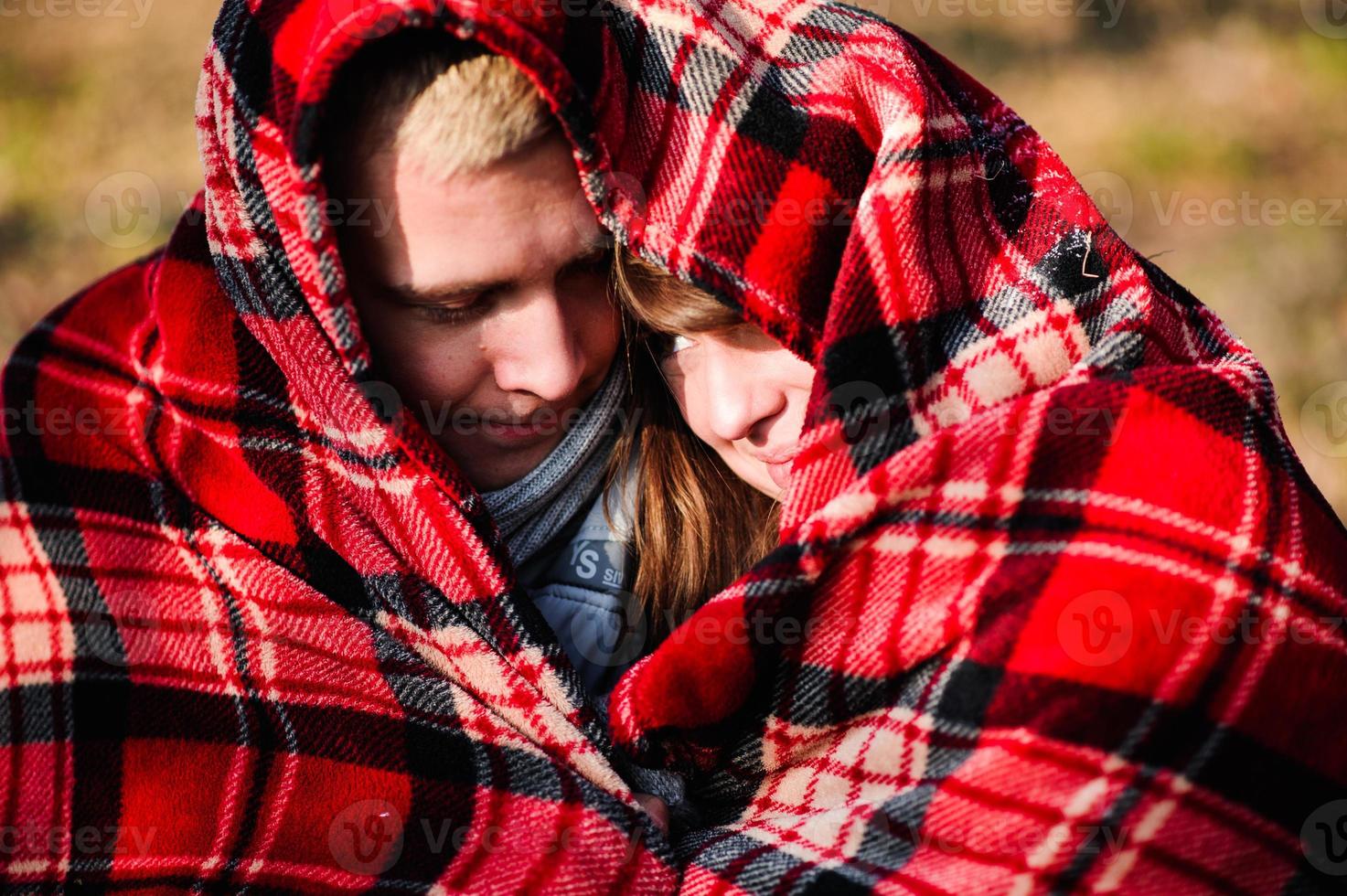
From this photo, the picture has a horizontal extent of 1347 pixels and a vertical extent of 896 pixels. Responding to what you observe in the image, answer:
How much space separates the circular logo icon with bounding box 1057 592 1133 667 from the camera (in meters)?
1.21

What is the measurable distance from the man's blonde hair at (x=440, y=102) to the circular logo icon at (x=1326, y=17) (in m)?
4.55

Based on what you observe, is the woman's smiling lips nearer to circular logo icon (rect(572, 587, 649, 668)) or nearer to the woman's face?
the woman's face

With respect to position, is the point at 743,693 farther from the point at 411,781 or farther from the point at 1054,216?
the point at 1054,216

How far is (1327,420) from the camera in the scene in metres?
3.37

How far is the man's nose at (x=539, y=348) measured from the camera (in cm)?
143

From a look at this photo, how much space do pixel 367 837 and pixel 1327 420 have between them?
3.06 meters

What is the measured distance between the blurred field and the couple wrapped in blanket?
7.45 feet

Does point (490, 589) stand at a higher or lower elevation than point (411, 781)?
higher

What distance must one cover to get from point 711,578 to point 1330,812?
2.73 feet

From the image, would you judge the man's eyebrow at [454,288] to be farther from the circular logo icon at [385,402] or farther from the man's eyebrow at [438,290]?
the circular logo icon at [385,402]

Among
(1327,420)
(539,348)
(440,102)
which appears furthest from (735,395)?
(1327,420)

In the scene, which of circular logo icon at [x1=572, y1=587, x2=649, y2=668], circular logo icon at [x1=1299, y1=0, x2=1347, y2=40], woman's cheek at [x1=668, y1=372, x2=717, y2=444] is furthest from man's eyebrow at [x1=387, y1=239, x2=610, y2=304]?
circular logo icon at [x1=1299, y1=0, x2=1347, y2=40]

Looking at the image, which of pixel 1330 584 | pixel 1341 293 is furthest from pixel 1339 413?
pixel 1330 584

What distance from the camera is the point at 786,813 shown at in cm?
140
